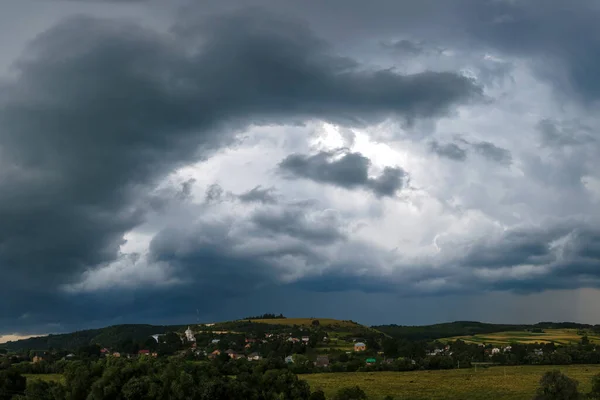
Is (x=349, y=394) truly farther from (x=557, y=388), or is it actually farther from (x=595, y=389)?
(x=595, y=389)

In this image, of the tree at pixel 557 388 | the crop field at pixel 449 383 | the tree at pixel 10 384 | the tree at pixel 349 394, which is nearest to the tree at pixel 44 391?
the tree at pixel 10 384

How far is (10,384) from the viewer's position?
4176 inches

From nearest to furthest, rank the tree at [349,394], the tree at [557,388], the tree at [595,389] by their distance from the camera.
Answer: the tree at [557,388], the tree at [349,394], the tree at [595,389]

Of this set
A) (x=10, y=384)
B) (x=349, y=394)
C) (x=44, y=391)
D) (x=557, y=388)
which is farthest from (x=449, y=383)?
(x=10, y=384)

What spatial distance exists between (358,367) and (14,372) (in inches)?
4207

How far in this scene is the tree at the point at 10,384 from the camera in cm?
10328

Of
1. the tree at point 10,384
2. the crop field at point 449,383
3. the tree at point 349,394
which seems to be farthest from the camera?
the crop field at point 449,383

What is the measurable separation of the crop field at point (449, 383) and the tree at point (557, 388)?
20.7 metres

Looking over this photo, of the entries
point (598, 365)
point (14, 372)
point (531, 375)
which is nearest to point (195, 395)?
point (14, 372)

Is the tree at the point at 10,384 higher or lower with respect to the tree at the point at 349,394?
higher

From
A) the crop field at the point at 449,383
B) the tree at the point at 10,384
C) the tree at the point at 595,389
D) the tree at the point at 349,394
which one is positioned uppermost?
the tree at the point at 10,384

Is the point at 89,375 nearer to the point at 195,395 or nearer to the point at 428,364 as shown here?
the point at 195,395

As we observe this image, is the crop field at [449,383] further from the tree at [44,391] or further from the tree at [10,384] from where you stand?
the tree at [10,384]

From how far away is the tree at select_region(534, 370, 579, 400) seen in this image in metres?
94.6
